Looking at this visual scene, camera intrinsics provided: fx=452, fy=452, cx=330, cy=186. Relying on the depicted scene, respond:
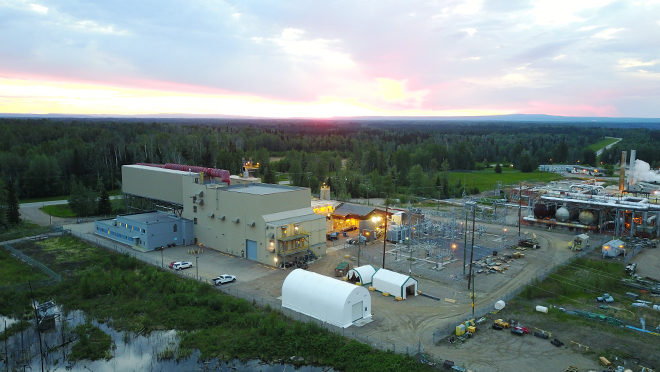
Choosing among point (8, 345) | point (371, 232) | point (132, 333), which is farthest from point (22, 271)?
point (371, 232)

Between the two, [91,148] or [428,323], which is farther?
[91,148]

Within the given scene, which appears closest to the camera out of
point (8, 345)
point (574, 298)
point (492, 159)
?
point (8, 345)

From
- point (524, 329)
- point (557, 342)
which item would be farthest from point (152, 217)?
point (557, 342)

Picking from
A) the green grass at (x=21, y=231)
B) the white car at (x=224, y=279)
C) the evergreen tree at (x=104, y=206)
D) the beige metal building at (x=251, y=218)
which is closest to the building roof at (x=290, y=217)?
the beige metal building at (x=251, y=218)

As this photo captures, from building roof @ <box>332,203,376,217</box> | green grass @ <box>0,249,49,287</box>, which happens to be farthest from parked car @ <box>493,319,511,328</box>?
green grass @ <box>0,249,49,287</box>

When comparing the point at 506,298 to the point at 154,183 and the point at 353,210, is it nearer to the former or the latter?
the point at 353,210

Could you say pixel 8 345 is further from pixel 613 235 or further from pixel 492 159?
pixel 492 159
